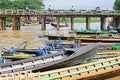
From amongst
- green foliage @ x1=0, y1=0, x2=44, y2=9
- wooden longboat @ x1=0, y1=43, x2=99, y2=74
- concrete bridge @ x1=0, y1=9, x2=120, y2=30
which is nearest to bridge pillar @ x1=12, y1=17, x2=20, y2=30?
concrete bridge @ x1=0, y1=9, x2=120, y2=30

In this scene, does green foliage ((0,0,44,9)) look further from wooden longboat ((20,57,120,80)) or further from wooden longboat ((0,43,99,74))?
wooden longboat ((20,57,120,80))

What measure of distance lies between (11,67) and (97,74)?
4810 mm

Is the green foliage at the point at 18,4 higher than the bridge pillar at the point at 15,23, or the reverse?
the green foliage at the point at 18,4

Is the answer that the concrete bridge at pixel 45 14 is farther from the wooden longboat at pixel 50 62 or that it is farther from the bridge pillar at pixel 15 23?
the wooden longboat at pixel 50 62

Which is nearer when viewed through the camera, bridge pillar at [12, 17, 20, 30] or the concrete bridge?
the concrete bridge

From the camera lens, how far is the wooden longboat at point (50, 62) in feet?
63.3

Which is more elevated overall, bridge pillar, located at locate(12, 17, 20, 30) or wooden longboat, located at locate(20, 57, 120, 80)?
wooden longboat, located at locate(20, 57, 120, 80)

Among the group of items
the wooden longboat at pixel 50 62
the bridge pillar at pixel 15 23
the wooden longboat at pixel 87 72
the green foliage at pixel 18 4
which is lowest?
the bridge pillar at pixel 15 23

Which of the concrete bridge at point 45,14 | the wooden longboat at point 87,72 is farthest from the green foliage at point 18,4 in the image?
the wooden longboat at point 87,72

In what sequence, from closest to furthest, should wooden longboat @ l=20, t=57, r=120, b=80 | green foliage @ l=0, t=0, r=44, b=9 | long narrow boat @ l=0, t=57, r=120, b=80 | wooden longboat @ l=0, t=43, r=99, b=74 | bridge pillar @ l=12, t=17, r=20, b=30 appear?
long narrow boat @ l=0, t=57, r=120, b=80, wooden longboat @ l=20, t=57, r=120, b=80, wooden longboat @ l=0, t=43, r=99, b=74, bridge pillar @ l=12, t=17, r=20, b=30, green foliage @ l=0, t=0, r=44, b=9

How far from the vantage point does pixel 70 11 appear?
2729 inches

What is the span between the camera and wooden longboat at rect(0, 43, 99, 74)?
19.3 m

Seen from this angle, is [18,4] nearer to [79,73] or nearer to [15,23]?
[15,23]

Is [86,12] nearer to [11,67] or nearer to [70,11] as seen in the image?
[70,11]
